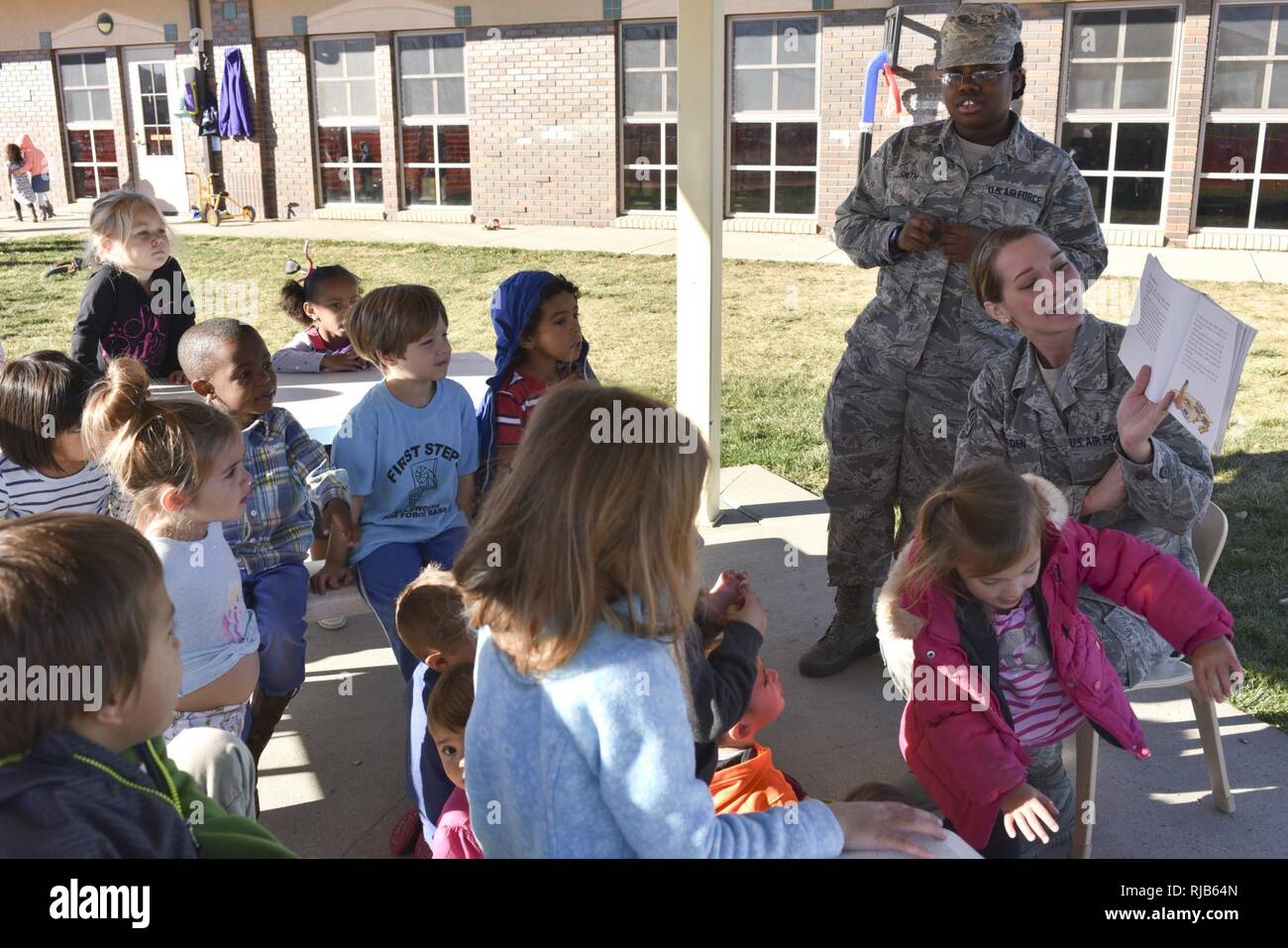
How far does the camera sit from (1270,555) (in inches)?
189

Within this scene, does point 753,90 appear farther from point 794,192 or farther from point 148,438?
point 148,438

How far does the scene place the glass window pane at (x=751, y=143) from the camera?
48.0 feet

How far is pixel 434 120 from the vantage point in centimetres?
1619

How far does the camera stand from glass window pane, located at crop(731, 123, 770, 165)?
1462cm

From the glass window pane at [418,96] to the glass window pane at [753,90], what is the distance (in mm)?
4584

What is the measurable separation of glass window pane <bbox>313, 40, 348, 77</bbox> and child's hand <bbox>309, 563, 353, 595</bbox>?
15.0m

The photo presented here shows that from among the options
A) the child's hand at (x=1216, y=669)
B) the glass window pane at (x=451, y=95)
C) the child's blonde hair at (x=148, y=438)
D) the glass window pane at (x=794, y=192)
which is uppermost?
the glass window pane at (x=451, y=95)

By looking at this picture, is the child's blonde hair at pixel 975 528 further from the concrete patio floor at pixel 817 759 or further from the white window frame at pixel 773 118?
the white window frame at pixel 773 118

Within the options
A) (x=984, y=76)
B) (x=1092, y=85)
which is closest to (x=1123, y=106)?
(x=1092, y=85)

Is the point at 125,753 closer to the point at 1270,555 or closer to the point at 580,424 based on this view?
the point at 580,424

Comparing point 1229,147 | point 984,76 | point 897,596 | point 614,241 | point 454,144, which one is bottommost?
point 897,596

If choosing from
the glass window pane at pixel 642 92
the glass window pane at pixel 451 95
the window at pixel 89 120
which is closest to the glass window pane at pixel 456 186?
the glass window pane at pixel 451 95

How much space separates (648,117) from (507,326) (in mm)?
12023

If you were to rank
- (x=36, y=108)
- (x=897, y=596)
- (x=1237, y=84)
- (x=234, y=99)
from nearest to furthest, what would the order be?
(x=897, y=596) < (x=1237, y=84) < (x=234, y=99) < (x=36, y=108)
